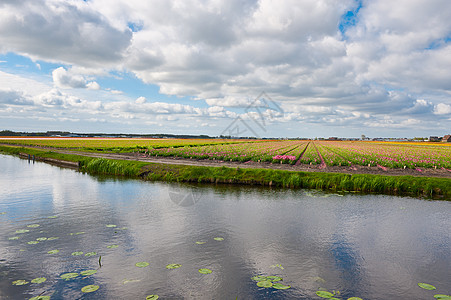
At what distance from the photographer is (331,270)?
8.84 m

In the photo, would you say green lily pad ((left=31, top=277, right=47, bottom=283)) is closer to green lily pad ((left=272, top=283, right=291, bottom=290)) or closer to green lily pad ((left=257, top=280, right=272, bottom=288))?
green lily pad ((left=257, top=280, right=272, bottom=288))

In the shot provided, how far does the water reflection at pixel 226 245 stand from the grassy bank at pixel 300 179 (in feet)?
12.5

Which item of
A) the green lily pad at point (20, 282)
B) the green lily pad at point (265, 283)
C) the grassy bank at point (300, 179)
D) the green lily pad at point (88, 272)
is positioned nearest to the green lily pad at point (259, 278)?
the green lily pad at point (265, 283)

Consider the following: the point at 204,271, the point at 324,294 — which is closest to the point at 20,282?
the point at 204,271

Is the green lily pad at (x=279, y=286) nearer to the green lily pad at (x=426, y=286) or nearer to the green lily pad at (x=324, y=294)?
the green lily pad at (x=324, y=294)

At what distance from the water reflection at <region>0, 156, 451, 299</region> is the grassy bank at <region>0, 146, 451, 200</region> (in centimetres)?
380

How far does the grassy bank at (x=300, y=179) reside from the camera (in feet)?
73.2

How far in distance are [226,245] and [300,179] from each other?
1585 centimetres

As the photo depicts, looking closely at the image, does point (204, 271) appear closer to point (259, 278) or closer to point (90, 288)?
point (259, 278)

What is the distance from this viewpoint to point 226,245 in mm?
10633

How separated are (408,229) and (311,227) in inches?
198

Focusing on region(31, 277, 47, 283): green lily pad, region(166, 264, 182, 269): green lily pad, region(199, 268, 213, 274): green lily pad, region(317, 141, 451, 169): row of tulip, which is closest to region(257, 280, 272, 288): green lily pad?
region(199, 268, 213, 274): green lily pad

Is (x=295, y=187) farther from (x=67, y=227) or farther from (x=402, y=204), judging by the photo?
(x=67, y=227)

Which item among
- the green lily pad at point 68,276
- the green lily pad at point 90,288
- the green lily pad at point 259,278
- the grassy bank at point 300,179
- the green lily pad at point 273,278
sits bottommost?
the green lily pad at point 90,288
